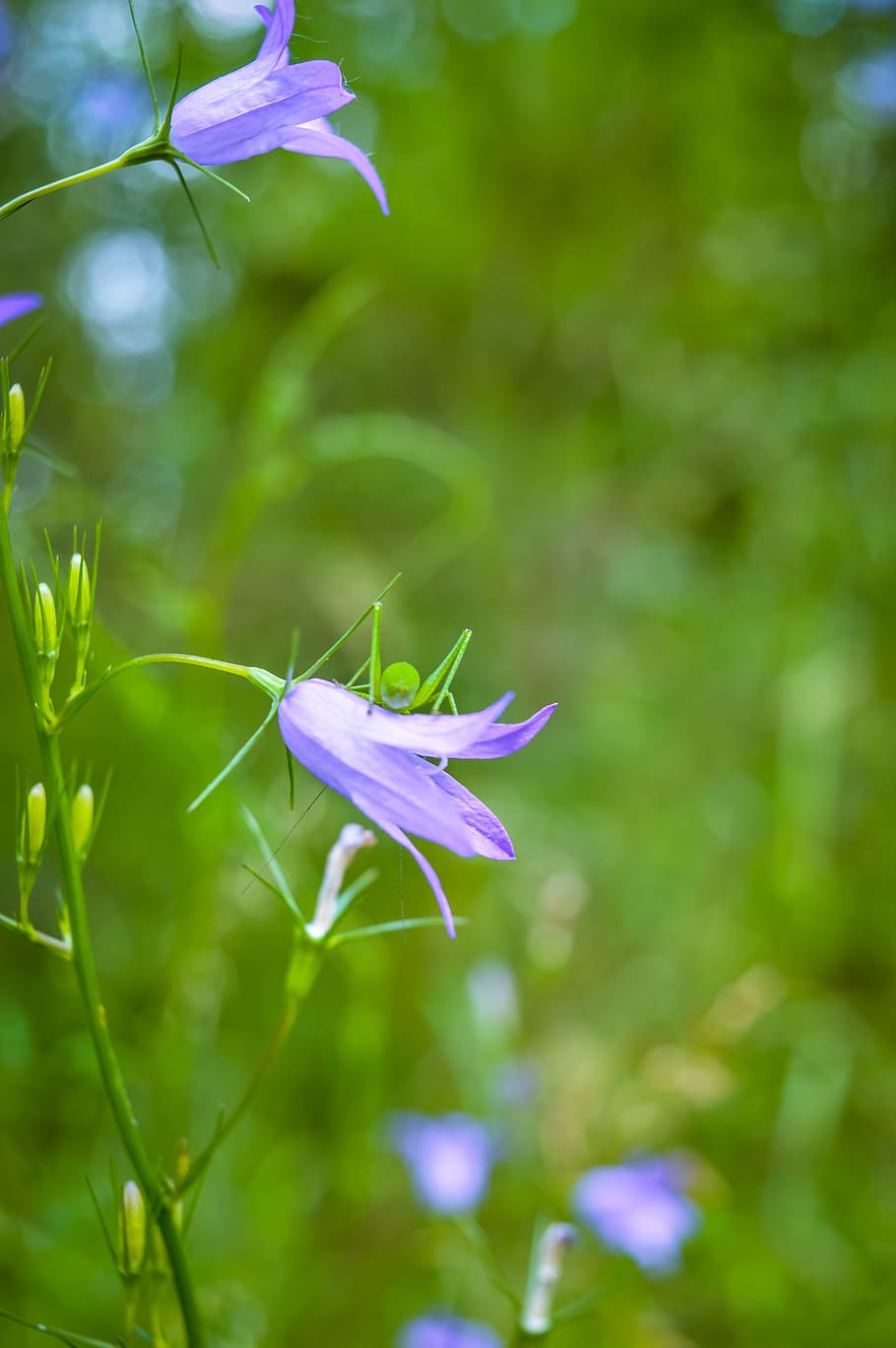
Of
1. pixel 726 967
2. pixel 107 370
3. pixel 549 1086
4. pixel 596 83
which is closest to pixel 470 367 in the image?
pixel 596 83

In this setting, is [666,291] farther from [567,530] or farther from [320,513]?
[320,513]

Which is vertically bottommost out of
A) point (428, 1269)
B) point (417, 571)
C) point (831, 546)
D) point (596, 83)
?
point (428, 1269)

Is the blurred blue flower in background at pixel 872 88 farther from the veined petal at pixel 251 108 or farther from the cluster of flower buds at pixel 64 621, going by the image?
the cluster of flower buds at pixel 64 621

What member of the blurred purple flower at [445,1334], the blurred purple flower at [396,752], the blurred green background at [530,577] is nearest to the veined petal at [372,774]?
the blurred purple flower at [396,752]

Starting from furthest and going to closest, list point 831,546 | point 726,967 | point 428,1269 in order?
point 831,546 < point 726,967 < point 428,1269

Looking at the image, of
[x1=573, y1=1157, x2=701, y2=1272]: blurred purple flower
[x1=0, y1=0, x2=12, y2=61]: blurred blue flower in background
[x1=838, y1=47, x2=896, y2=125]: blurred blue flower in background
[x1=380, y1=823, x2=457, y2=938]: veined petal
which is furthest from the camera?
[x1=838, y1=47, x2=896, y2=125]: blurred blue flower in background

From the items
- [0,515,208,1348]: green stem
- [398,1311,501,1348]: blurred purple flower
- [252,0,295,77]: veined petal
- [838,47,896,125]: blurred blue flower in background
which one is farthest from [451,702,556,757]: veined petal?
[838,47,896,125]: blurred blue flower in background

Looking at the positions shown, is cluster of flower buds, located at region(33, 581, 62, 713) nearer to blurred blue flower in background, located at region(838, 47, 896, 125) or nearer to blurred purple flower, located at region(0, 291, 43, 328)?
blurred purple flower, located at region(0, 291, 43, 328)

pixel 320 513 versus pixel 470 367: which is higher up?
pixel 470 367
